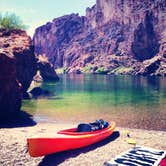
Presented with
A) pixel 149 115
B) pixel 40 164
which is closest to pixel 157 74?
pixel 149 115

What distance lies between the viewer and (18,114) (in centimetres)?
4719

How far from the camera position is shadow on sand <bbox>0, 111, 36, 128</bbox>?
40.2m

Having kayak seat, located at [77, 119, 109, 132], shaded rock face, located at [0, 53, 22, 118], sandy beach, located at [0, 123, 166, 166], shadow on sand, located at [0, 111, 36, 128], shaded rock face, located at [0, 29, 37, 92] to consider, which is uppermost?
shaded rock face, located at [0, 29, 37, 92]

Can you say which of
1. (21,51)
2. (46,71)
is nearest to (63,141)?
(21,51)

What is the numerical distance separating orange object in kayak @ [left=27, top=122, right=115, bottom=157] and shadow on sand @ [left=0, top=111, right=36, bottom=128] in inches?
477

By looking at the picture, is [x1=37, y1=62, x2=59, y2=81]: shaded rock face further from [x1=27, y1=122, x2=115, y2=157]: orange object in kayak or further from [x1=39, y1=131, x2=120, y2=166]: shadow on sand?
[x1=39, y1=131, x2=120, y2=166]: shadow on sand

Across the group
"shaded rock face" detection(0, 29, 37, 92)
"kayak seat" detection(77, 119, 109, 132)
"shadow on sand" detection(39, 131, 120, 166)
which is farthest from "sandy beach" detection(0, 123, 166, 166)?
"shaded rock face" detection(0, 29, 37, 92)

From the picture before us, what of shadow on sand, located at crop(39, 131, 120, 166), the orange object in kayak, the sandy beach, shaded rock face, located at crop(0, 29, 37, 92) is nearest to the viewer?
the orange object in kayak

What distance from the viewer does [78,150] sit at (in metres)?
27.9

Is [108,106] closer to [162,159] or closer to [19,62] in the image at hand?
[19,62]

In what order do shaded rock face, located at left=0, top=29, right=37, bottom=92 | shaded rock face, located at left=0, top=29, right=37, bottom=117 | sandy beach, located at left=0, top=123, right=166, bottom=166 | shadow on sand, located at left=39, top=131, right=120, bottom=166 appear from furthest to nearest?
shaded rock face, located at left=0, top=29, right=37, bottom=92
shaded rock face, located at left=0, top=29, right=37, bottom=117
shadow on sand, located at left=39, top=131, right=120, bottom=166
sandy beach, located at left=0, top=123, right=166, bottom=166

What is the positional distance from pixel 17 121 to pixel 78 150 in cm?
1700

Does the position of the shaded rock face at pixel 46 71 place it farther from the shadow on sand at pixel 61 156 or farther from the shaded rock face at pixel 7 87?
the shadow on sand at pixel 61 156

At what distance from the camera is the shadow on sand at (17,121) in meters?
40.2
